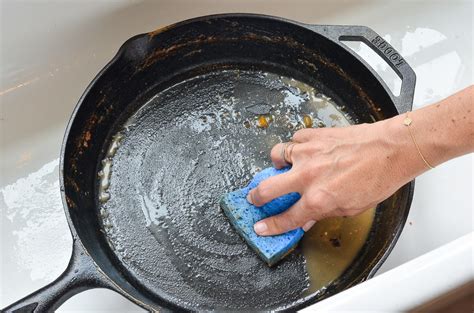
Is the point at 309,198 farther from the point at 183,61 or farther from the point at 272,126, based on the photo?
the point at 183,61

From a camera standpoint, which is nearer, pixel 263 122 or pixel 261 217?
pixel 261 217

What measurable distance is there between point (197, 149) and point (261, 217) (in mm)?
196

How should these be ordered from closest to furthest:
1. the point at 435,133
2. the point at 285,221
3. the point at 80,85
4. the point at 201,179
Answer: the point at 435,133
the point at 285,221
the point at 201,179
the point at 80,85

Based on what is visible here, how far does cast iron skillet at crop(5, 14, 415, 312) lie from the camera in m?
0.92

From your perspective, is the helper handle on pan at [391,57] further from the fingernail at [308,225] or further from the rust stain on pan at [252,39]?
the fingernail at [308,225]

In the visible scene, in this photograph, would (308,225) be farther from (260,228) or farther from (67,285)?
(67,285)

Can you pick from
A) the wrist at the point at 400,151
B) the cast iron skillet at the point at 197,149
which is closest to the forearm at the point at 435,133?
the wrist at the point at 400,151

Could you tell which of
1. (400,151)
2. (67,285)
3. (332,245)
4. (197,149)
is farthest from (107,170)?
(400,151)

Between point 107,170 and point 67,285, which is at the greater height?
point 107,170

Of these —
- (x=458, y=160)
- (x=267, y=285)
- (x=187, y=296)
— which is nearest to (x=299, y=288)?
(x=267, y=285)

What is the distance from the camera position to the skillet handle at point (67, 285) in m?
0.73

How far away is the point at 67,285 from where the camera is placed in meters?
0.75

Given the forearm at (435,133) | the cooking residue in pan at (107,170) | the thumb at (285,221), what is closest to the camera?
the forearm at (435,133)

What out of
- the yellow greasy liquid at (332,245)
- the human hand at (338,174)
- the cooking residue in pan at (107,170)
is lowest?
the yellow greasy liquid at (332,245)
